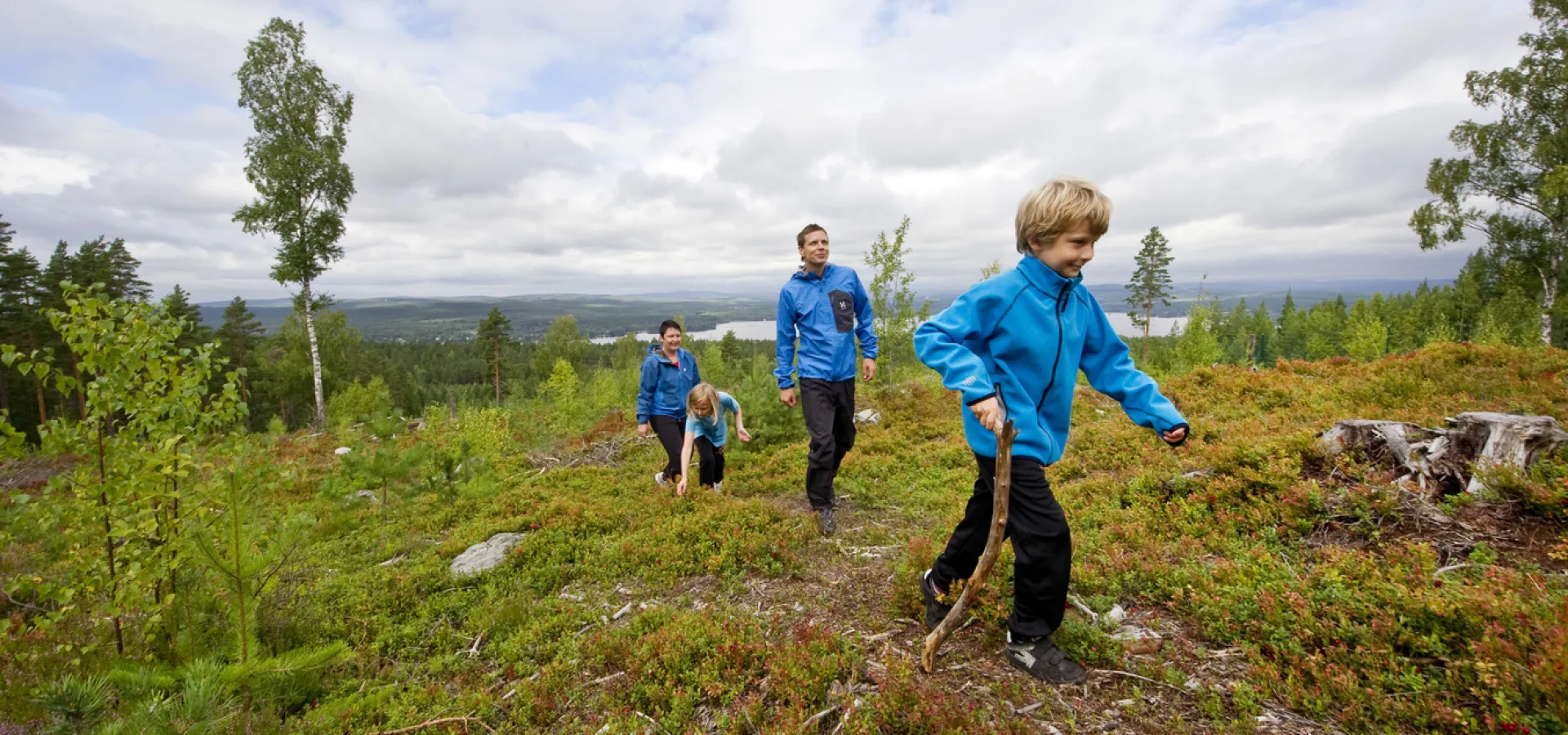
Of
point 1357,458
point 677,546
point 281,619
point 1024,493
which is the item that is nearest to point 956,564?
point 1024,493

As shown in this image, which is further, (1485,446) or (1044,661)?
(1485,446)

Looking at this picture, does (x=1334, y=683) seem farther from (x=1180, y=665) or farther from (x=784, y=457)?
(x=784, y=457)

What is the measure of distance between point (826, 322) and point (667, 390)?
2.65 m

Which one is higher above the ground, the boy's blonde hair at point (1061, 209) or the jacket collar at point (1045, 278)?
the boy's blonde hair at point (1061, 209)

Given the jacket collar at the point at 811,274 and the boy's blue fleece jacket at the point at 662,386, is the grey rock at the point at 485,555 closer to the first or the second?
the boy's blue fleece jacket at the point at 662,386

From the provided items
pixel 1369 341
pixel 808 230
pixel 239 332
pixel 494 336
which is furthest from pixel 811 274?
pixel 239 332

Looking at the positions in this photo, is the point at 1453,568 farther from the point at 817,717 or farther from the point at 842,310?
the point at 842,310

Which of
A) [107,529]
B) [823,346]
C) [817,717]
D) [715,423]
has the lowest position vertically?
[817,717]

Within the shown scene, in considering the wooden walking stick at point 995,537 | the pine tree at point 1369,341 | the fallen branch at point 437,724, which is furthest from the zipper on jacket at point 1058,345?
the pine tree at point 1369,341

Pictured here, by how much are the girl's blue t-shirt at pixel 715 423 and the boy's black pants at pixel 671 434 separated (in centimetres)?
42

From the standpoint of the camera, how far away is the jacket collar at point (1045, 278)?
2.94 m

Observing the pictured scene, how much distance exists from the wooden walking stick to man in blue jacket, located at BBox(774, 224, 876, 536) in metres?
2.58

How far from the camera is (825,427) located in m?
5.59

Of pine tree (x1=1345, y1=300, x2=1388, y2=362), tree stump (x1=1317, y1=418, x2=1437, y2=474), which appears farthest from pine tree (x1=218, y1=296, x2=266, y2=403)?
pine tree (x1=1345, y1=300, x2=1388, y2=362)
